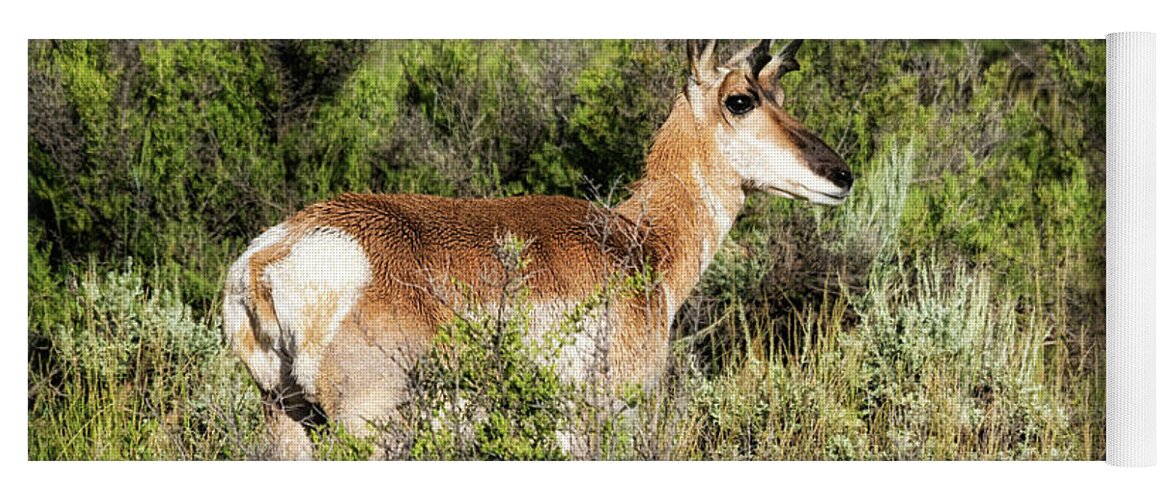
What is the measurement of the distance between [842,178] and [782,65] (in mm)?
644

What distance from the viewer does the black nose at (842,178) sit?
7547mm

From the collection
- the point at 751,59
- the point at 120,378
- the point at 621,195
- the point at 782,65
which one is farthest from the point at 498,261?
the point at 120,378

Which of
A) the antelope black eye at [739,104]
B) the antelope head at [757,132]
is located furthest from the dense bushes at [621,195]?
the antelope black eye at [739,104]

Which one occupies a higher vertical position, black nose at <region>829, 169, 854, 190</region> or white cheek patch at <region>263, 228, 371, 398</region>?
black nose at <region>829, 169, 854, 190</region>

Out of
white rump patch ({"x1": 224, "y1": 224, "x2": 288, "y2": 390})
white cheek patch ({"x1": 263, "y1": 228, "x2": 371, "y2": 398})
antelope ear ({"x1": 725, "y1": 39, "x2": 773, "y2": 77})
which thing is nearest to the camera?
white cheek patch ({"x1": 263, "y1": 228, "x2": 371, "y2": 398})

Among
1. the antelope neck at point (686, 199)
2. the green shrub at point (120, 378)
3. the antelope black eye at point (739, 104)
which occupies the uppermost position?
the antelope black eye at point (739, 104)

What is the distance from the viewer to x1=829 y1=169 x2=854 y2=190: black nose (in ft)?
24.8

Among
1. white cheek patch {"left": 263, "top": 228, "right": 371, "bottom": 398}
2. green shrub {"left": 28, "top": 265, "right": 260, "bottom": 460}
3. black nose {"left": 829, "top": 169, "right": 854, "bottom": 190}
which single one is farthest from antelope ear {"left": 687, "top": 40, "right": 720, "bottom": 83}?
green shrub {"left": 28, "top": 265, "right": 260, "bottom": 460}

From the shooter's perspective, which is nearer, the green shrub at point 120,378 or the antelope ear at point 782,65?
the green shrub at point 120,378

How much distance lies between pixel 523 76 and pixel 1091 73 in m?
2.84

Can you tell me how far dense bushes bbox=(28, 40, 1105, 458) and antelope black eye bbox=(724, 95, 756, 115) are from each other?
251 millimetres

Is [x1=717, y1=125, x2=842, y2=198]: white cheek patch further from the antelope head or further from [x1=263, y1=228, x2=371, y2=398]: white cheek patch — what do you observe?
[x1=263, y1=228, x2=371, y2=398]: white cheek patch

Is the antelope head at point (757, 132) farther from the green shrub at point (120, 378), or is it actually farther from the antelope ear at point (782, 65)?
the green shrub at point (120, 378)
